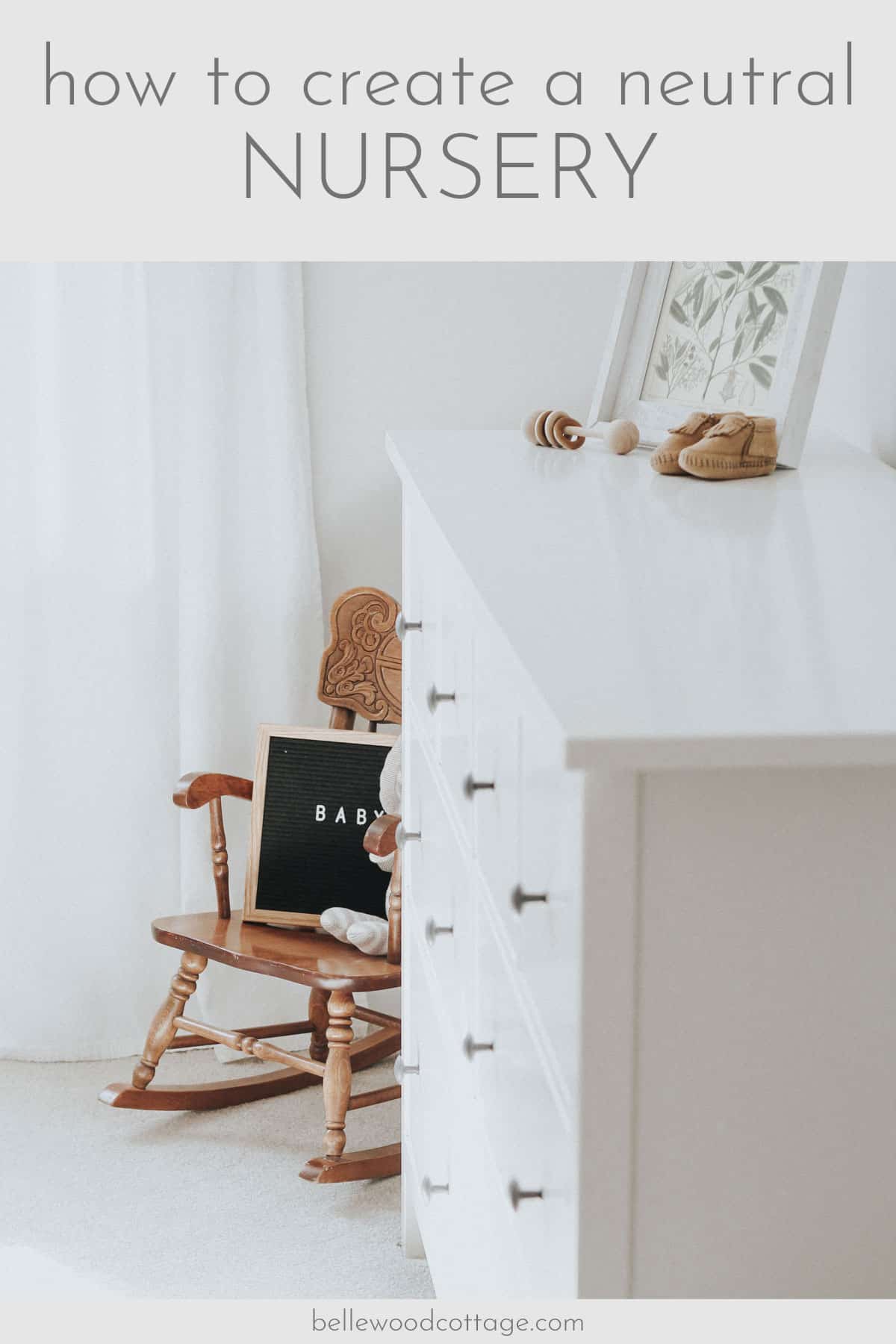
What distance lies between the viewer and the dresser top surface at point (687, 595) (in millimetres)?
822

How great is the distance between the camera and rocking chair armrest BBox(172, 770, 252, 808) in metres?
2.38

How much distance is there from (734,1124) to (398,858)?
1.26 m

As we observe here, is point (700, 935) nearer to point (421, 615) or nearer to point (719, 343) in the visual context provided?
point (421, 615)

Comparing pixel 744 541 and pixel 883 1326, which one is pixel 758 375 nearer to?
pixel 744 541

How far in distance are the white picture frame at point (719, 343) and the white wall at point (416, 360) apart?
2.41ft

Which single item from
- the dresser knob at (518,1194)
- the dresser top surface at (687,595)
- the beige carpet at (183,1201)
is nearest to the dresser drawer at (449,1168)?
the dresser knob at (518,1194)

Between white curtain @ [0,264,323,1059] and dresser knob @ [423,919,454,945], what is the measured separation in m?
1.09

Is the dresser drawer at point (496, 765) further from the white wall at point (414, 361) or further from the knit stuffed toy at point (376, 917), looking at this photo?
the white wall at point (414, 361)

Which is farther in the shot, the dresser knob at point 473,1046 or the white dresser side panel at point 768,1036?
the dresser knob at point 473,1046

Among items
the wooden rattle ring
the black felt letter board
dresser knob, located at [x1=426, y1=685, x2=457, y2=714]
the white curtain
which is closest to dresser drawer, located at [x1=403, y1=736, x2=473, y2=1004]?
dresser knob, located at [x1=426, y1=685, x2=457, y2=714]

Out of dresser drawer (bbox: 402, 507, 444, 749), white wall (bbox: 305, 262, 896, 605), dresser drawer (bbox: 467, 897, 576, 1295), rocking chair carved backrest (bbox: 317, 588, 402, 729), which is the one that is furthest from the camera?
white wall (bbox: 305, 262, 896, 605)

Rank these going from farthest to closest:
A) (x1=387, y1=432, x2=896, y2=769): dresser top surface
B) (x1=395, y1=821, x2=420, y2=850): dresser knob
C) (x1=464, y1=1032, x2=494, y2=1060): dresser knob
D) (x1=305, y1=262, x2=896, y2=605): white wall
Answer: (x1=305, y1=262, x2=896, y2=605): white wall → (x1=395, y1=821, x2=420, y2=850): dresser knob → (x1=464, y1=1032, x2=494, y2=1060): dresser knob → (x1=387, y1=432, x2=896, y2=769): dresser top surface

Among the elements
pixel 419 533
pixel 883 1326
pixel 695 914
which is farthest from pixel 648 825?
pixel 419 533

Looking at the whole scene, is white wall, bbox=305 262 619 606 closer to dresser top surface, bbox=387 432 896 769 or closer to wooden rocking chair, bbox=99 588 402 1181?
wooden rocking chair, bbox=99 588 402 1181
